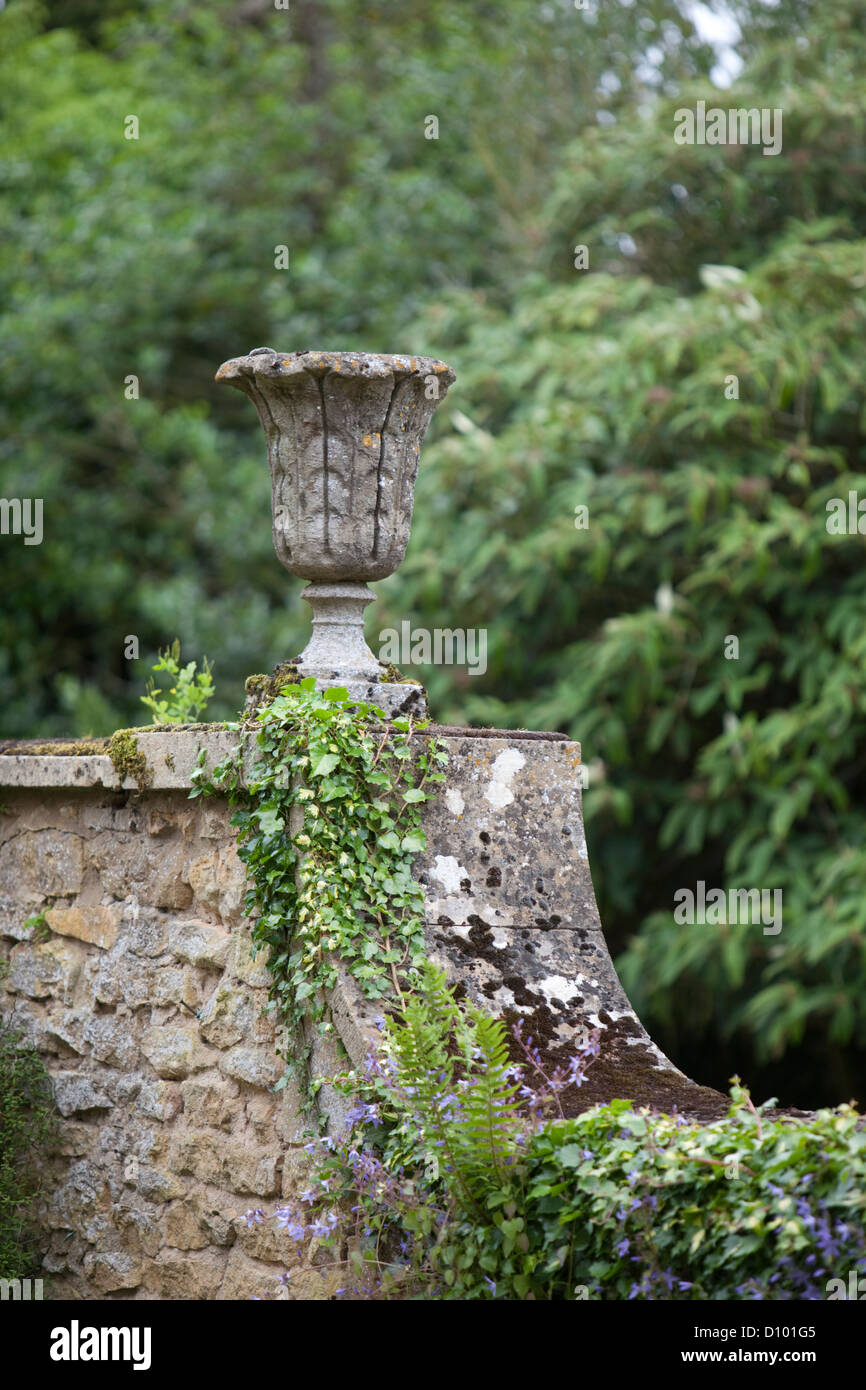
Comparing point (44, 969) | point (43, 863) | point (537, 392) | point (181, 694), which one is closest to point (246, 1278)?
point (44, 969)

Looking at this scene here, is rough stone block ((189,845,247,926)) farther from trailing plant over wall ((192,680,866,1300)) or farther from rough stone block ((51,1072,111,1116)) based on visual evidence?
rough stone block ((51,1072,111,1116))

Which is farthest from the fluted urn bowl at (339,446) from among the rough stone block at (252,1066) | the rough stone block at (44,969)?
the rough stone block at (44,969)

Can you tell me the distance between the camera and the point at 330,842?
3195 mm

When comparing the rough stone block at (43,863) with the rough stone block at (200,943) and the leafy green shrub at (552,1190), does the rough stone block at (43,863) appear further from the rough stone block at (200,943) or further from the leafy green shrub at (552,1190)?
the leafy green shrub at (552,1190)

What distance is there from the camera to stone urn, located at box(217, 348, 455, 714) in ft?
11.0

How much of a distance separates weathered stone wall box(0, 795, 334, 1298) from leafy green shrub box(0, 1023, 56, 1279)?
0.19ft

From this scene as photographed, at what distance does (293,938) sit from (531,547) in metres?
3.51

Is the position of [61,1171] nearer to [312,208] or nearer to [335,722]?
[335,722]

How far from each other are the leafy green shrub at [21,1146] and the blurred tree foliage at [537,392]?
2658 millimetres

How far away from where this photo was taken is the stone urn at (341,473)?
11.0 ft

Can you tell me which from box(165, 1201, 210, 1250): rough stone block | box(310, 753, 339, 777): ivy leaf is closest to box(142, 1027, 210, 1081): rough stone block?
box(165, 1201, 210, 1250): rough stone block

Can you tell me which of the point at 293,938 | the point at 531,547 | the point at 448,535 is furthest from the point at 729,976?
the point at 293,938
